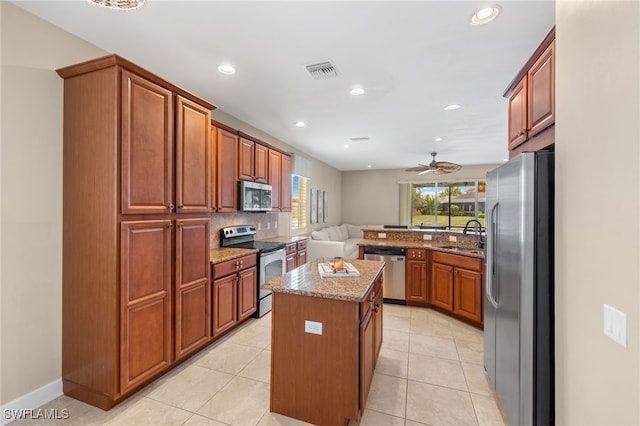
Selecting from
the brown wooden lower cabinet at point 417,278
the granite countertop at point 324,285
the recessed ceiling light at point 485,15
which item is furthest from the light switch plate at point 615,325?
the brown wooden lower cabinet at point 417,278

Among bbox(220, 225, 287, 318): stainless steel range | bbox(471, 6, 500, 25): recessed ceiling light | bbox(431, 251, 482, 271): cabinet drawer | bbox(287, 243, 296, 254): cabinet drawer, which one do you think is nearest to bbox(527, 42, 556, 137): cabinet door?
bbox(471, 6, 500, 25): recessed ceiling light

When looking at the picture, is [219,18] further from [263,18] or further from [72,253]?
[72,253]

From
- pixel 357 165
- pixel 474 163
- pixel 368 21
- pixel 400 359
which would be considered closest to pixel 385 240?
pixel 400 359

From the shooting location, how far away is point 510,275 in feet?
5.89

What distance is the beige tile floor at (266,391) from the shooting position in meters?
1.93

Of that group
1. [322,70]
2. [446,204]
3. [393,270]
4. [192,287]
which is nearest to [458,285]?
[393,270]

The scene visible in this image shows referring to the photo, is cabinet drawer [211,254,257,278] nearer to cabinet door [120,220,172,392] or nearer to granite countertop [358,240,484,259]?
cabinet door [120,220,172,392]

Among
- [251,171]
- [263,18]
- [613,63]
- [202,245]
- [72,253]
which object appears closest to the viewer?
[613,63]

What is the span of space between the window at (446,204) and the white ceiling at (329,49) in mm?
4835

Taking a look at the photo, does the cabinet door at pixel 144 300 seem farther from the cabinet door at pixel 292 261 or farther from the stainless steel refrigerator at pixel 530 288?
the stainless steel refrigerator at pixel 530 288

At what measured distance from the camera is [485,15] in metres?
1.89

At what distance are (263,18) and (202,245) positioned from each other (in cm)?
193

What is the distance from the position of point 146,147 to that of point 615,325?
273 cm

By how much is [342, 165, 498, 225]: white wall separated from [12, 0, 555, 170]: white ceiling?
16.1 feet
